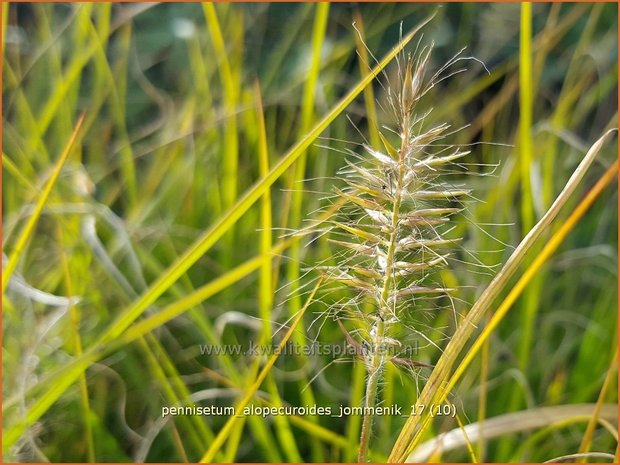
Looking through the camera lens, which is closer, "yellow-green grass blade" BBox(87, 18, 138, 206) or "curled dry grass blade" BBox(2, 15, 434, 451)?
"curled dry grass blade" BBox(2, 15, 434, 451)

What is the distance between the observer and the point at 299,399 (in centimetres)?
56

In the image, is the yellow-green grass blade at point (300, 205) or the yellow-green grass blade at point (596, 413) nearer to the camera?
the yellow-green grass blade at point (596, 413)

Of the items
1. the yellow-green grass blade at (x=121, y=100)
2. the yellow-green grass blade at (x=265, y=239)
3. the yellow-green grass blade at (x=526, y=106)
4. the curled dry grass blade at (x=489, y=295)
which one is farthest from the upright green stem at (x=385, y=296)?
the yellow-green grass blade at (x=121, y=100)

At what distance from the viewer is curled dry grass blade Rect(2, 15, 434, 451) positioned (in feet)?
1.16

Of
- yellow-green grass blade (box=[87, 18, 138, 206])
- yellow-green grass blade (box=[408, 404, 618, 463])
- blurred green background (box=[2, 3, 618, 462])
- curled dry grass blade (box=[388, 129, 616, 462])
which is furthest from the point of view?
yellow-green grass blade (box=[87, 18, 138, 206])

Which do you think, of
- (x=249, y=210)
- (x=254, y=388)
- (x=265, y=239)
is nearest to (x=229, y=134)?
(x=249, y=210)

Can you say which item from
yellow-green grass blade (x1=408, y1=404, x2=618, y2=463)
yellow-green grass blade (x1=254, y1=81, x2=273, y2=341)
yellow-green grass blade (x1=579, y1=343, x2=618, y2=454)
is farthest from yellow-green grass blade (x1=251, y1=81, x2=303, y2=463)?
yellow-green grass blade (x1=579, y1=343, x2=618, y2=454)

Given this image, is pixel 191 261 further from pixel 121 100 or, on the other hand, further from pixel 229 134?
pixel 121 100

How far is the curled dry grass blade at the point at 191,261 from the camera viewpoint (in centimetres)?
35

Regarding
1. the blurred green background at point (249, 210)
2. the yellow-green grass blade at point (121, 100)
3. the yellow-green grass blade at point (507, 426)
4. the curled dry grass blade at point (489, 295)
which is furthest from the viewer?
the yellow-green grass blade at point (121, 100)

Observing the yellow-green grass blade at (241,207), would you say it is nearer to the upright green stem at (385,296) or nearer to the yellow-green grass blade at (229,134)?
the upright green stem at (385,296)

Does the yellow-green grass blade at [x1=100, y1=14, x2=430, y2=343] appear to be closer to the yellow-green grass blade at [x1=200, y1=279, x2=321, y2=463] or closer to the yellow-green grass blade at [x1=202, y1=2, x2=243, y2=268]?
the yellow-green grass blade at [x1=200, y1=279, x2=321, y2=463]

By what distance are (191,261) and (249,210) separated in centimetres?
29

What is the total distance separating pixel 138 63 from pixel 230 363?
395mm
